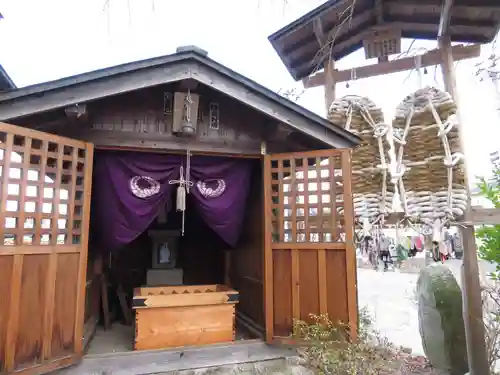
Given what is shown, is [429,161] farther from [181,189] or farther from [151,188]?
[151,188]

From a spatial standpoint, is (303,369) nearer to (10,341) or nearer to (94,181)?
(10,341)

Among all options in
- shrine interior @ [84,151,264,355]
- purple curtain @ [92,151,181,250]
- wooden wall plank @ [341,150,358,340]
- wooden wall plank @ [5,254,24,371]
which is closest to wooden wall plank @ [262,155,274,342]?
shrine interior @ [84,151,264,355]

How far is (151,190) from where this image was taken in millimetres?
5047

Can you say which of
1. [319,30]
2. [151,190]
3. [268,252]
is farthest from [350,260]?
[319,30]

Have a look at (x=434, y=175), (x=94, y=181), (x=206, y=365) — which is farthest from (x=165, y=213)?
(x=434, y=175)

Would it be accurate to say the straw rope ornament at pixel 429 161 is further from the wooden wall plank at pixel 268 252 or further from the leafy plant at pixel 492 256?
the wooden wall plank at pixel 268 252

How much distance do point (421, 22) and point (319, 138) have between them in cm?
301

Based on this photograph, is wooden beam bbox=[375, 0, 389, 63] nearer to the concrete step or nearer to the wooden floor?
the concrete step

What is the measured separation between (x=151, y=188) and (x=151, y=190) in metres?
0.03

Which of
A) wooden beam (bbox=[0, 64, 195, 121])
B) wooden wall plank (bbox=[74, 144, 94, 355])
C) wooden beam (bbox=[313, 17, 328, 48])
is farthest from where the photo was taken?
wooden beam (bbox=[313, 17, 328, 48])

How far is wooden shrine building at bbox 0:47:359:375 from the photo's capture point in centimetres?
393

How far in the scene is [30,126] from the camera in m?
4.53

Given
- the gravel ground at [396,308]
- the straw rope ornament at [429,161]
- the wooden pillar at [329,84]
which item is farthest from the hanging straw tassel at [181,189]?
the gravel ground at [396,308]

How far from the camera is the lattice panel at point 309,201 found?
500 cm
